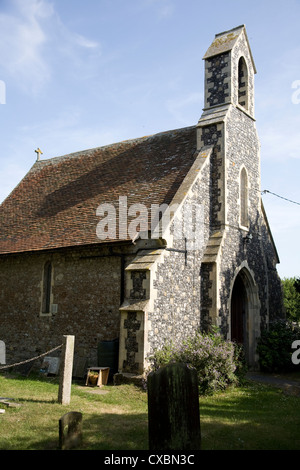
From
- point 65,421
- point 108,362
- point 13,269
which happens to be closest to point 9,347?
point 13,269

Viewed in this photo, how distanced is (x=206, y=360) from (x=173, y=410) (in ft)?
17.1

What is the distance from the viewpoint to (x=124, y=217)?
1358 cm

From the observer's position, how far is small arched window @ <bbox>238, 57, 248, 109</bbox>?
16672 millimetres

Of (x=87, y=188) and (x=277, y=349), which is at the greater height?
(x=87, y=188)

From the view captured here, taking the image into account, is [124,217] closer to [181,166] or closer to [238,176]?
[181,166]

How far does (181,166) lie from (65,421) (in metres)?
10.2

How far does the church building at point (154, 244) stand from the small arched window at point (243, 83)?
0.15 feet

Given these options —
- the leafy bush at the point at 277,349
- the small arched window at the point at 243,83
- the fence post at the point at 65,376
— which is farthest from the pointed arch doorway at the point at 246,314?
the fence post at the point at 65,376

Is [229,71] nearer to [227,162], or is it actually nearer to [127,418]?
[227,162]

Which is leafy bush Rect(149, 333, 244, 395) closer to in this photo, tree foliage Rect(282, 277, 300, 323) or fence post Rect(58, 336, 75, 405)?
fence post Rect(58, 336, 75, 405)

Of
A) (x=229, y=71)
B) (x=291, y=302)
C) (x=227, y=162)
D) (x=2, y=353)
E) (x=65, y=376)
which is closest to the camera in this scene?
(x=65, y=376)

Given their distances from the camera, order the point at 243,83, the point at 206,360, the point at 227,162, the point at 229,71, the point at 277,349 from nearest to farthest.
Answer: the point at 206,360, the point at 227,162, the point at 277,349, the point at 229,71, the point at 243,83

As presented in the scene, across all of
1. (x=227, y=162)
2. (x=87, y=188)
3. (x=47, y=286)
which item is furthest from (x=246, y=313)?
(x=87, y=188)

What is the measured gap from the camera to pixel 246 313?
1568 cm
